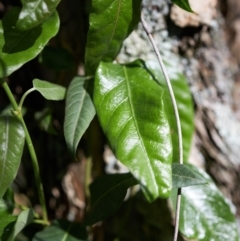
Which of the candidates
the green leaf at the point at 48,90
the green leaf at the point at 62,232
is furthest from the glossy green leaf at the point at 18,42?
the green leaf at the point at 62,232

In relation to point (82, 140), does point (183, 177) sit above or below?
above

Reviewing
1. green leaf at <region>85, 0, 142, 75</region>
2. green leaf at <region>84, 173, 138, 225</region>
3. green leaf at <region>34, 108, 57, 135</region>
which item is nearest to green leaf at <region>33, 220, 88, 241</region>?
green leaf at <region>84, 173, 138, 225</region>

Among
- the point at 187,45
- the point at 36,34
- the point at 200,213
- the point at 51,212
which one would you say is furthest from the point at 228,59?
the point at 51,212

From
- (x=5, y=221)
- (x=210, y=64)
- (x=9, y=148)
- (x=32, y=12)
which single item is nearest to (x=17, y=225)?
(x=5, y=221)

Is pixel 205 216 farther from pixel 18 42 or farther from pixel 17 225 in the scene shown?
pixel 18 42

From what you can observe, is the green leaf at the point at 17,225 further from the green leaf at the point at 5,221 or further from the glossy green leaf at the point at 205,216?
the glossy green leaf at the point at 205,216

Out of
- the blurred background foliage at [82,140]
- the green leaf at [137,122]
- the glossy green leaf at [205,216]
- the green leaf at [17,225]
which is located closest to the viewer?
the green leaf at [137,122]
